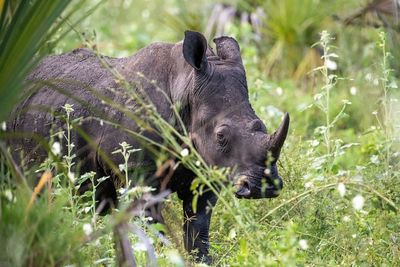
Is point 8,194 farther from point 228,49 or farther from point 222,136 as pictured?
point 228,49

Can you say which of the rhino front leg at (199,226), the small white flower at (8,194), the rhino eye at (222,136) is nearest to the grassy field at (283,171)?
the small white flower at (8,194)

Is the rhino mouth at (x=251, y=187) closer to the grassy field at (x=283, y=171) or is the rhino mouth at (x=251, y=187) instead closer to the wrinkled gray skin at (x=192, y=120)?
the wrinkled gray skin at (x=192, y=120)

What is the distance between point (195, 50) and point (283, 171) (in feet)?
3.69

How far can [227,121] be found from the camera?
7.20m

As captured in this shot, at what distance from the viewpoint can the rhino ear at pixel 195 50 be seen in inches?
289

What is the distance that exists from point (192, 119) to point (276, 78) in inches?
253

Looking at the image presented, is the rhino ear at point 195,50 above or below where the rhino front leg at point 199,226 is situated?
above

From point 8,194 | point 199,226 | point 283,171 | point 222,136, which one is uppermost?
point 8,194

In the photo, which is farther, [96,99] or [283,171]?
[283,171]

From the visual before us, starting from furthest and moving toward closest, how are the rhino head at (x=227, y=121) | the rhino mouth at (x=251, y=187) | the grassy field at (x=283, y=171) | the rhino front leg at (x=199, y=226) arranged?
the rhino front leg at (x=199, y=226), the rhino head at (x=227, y=121), the rhino mouth at (x=251, y=187), the grassy field at (x=283, y=171)

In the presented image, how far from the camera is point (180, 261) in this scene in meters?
4.42

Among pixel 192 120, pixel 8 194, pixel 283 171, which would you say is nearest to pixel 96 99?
pixel 192 120

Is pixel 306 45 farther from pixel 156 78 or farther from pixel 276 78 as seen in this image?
pixel 156 78

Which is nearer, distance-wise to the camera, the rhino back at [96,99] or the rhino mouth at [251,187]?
the rhino mouth at [251,187]
